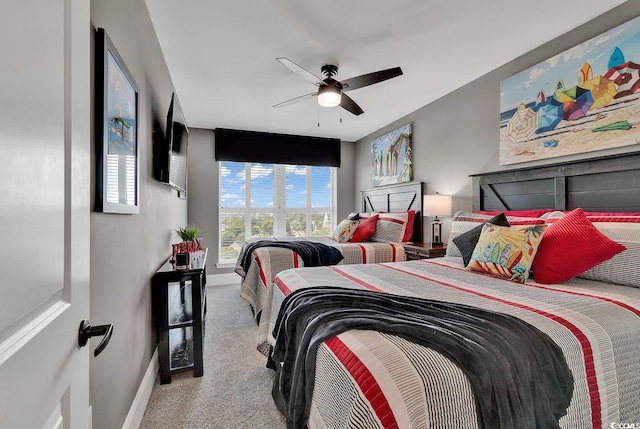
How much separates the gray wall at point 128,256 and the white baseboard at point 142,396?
5cm

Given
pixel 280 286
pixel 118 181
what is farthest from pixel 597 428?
pixel 118 181

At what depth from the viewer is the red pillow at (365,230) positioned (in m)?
4.05

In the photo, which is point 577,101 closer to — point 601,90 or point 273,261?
point 601,90

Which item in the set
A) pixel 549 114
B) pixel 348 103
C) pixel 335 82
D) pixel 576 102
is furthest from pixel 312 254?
pixel 576 102

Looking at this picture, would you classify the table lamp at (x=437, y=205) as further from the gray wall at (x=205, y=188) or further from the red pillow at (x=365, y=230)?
the gray wall at (x=205, y=188)

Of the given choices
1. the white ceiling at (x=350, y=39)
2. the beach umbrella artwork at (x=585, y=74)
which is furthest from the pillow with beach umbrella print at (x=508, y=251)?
the white ceiling at (x=350, y=39)

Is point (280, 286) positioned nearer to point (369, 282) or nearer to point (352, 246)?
point (369, 282)

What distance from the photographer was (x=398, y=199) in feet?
14.5

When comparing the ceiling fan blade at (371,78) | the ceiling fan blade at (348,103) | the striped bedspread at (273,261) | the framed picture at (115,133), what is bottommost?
the striped bedspread at (273,261)

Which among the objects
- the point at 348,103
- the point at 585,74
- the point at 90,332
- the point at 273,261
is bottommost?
the point at 273,261

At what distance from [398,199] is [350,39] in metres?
2.54

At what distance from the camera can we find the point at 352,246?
3.48 metres

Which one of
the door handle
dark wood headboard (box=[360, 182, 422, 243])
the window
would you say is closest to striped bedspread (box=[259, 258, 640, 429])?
the door handle

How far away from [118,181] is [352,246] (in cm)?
254
